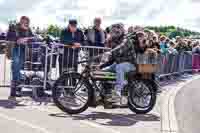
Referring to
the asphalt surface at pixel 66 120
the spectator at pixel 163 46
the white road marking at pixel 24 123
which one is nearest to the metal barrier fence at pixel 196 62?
the spectator at pixel 163 46

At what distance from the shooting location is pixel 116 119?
9344 millimetres

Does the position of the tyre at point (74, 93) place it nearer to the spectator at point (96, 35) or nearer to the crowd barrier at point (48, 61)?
the crowd barrier at point (48, 61)

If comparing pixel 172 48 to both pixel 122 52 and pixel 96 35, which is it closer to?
pixel 96 35

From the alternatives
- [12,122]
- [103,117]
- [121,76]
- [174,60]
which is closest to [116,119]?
[103,117]

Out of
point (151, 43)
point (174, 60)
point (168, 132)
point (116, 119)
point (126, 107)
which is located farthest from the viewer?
point (174, 60)

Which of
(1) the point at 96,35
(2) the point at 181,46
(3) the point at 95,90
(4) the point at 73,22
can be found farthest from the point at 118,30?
(2) the point at 181,46

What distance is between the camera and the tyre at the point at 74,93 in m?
9.66

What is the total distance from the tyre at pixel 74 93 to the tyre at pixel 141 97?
0.89 meters

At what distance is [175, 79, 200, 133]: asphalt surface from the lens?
28.2 ft

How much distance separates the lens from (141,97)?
10039 millimetres

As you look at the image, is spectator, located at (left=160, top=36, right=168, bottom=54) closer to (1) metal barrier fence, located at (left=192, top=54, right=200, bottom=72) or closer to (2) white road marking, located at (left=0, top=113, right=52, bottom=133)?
(1) metal barrier fence, located at (left=192, top=54, right=200, bottom=72)

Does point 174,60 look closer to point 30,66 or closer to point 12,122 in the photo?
point 30,66

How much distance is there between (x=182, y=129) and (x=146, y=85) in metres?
1.87

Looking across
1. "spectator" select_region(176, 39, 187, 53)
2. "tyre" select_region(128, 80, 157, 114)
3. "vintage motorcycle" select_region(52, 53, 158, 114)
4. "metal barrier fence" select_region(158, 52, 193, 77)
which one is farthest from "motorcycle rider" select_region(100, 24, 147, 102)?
"spectator" select_region(176, 39, 187, 53)
